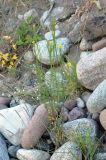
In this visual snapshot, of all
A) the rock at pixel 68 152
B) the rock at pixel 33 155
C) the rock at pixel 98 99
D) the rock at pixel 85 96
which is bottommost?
the rock at pixel 33 155

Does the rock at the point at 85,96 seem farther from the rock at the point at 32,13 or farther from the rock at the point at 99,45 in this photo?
the rock at the point at 32,13

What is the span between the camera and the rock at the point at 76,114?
3.34 meters

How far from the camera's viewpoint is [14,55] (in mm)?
4227

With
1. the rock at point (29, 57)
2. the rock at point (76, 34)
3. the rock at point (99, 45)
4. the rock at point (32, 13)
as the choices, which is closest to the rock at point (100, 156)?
the rock at point (99, 45)

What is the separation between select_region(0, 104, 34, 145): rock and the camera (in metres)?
3.42

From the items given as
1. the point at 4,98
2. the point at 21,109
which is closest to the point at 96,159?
the point at 21,109

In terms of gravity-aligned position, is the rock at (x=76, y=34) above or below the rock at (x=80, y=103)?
above

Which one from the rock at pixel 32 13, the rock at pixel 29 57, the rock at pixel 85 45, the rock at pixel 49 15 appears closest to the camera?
the rock at pixel 85 45

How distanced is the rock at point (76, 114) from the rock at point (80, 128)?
128 mm

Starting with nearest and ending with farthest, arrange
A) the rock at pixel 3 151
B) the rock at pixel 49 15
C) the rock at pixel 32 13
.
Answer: the rock at pixel 3 151 < the rock at pixel 49 15 < the rock at pixel 32 13

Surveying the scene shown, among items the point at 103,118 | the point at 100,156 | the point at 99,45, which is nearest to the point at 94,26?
the point at 99,45

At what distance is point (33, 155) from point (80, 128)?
38 centimetres

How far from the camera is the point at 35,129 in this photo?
3279mm

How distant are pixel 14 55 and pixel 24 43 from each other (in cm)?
15
